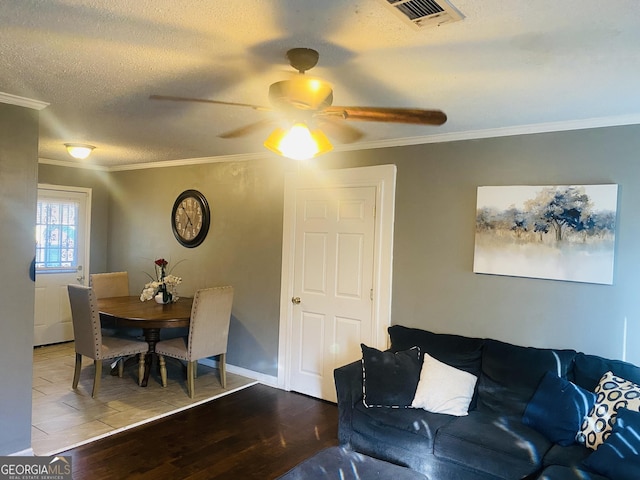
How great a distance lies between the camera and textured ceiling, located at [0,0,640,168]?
160cm

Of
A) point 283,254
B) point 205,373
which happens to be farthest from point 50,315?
point 283,254

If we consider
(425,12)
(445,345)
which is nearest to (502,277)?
(445,345)

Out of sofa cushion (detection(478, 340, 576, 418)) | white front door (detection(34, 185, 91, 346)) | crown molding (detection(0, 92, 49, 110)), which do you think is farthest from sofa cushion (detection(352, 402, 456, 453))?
white front door (detection(34, 185, 91, 346))

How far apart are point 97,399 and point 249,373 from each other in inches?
56.9

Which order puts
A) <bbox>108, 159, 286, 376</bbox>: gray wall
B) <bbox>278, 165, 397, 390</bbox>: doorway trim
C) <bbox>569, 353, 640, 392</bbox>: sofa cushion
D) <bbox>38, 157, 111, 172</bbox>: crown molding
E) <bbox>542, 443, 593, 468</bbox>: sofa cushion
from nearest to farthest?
<bbox>542, 443, 593, 468</bbox>: sofa cushion, <bbox>569, 353, 640, 392</bbox>: sofa cushion, <bbox>278, 165, 397, 390</bbox>: doorway trim, <bbox>108, 159, 286, 376</bbox>: gray wall, <bbox>38, 157, 111, 172</bbox>: crown molding

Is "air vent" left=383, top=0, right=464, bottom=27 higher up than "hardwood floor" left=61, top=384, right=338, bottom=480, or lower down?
higher up

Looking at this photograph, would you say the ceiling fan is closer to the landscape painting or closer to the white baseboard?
the landscape painting

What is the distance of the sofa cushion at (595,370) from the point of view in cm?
254

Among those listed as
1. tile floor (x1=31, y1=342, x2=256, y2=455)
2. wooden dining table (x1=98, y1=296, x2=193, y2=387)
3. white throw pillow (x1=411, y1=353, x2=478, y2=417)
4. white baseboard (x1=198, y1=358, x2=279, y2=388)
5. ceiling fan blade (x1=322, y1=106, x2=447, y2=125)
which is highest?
ceiling fan blade (x1=322, y1=106, x2=447, y2=125)

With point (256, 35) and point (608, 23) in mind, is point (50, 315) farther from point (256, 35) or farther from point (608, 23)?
point (608, 23)

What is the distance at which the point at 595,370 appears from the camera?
105 inches

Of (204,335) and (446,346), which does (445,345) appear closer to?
(446,346)

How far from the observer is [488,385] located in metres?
2.94

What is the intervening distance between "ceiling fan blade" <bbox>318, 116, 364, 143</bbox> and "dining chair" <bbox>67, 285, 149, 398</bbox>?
2.49 metres
